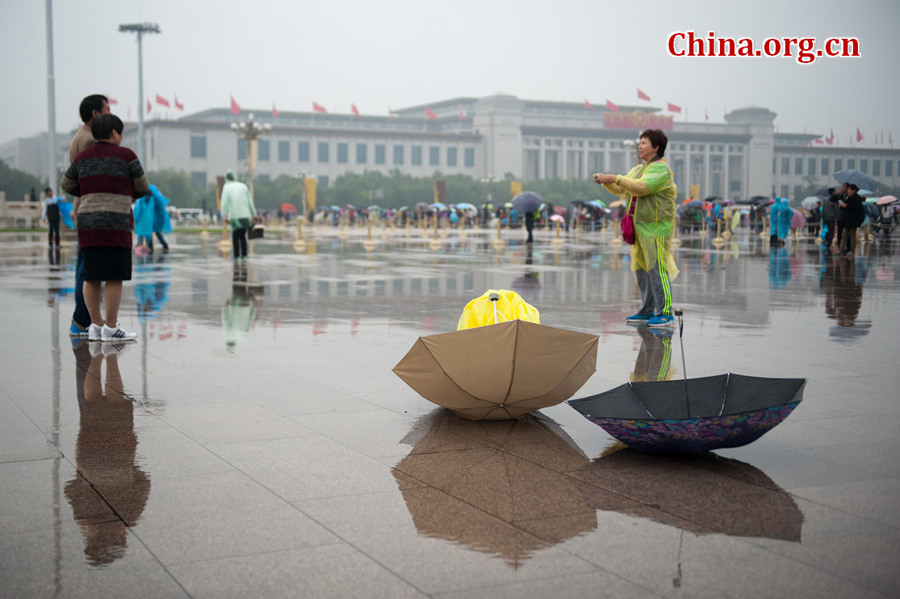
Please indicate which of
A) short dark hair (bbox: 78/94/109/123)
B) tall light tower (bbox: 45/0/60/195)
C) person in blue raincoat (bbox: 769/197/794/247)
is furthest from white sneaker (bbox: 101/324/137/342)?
tall light tower (bbox: 45/0/60/195)

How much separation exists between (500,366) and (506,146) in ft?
368

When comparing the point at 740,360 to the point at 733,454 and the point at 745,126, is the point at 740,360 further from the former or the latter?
the point at 745,126

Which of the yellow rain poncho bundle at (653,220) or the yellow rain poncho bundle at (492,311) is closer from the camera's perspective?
the yellow rain poncho bundle at (492,311)

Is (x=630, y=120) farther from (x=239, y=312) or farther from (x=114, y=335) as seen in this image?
(x=114, y=335)

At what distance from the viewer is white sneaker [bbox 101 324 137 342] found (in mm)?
7445

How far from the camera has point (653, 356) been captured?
698cm

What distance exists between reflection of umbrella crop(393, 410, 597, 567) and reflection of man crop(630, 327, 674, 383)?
1442 millimetres

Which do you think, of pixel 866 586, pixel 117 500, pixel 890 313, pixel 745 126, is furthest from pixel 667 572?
pixel 745 126

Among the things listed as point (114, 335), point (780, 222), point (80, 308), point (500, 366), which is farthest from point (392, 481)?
point (780, 222)

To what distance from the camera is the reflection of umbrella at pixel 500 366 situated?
14.7 ft

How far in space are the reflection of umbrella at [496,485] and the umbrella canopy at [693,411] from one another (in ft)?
0.77

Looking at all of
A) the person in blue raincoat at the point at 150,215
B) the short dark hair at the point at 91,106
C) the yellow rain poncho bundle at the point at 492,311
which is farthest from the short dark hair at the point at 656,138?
the person in blue raincoat at the point at 150,215

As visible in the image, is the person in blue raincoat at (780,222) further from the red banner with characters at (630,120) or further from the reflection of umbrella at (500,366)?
the red banner with characters at (630,120)

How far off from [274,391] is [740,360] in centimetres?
335
